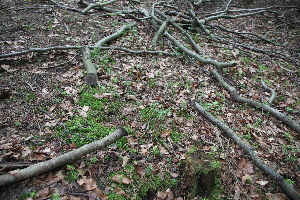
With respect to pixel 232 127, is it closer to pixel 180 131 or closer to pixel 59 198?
pixel 180 131

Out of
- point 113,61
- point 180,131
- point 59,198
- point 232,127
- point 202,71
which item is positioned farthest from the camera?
Result: point 202,71

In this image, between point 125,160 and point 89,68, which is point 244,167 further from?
point 89,68

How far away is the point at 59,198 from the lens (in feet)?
7.88

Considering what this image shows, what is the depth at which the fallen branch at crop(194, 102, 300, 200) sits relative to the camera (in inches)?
116

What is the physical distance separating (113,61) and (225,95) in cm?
311

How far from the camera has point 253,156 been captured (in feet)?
11.2

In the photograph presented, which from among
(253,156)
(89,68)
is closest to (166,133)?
(253,156)

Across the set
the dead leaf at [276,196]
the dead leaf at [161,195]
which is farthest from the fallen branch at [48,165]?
the dead leaf at [276,196]

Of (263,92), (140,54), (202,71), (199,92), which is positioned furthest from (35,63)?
(263,92)

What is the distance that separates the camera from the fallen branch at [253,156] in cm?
294

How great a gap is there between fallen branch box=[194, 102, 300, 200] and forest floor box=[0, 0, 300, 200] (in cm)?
11

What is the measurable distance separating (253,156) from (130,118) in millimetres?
2284

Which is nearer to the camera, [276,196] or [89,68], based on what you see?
[276,196]

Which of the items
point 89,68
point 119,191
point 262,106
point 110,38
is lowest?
point 119,191
